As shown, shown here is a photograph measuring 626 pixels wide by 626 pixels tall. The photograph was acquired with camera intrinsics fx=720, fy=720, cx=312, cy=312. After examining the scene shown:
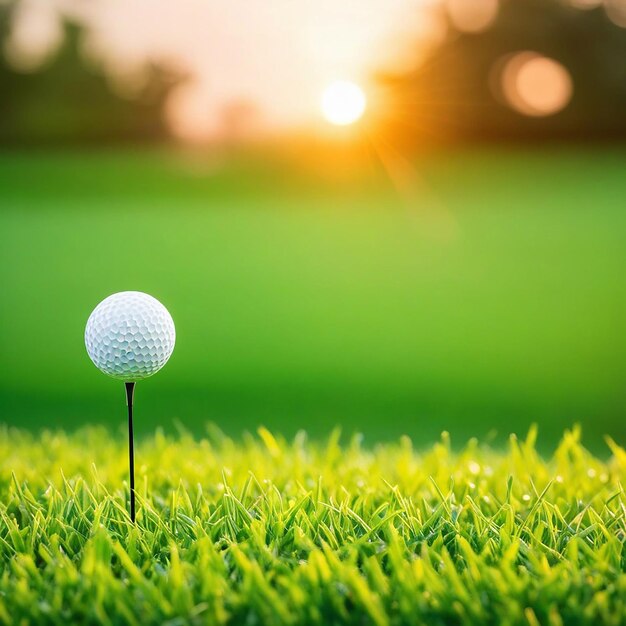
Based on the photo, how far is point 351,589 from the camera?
5.01 ft

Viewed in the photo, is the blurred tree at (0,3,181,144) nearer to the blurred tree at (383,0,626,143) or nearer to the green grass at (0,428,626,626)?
the blurred tree at (383,0,626,143)

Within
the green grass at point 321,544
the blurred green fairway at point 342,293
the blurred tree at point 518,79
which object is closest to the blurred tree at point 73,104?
the blurred green fairway at point 342,293

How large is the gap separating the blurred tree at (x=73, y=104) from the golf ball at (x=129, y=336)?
1069 cm

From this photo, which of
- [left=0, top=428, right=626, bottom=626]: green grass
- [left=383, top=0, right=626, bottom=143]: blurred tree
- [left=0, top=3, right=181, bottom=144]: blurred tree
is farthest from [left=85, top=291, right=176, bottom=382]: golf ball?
[left=0, top=3, right=181, bottom=144]: blurred tree

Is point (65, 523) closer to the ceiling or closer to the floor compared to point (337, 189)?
closer to the floor

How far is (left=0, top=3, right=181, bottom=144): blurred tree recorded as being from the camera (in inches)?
460

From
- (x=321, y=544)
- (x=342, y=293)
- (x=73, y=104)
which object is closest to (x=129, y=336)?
(x=321, y=544)

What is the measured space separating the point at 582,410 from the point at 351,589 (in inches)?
133

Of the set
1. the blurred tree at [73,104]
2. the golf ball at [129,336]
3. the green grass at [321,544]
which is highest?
the blurred tree at [73,104]

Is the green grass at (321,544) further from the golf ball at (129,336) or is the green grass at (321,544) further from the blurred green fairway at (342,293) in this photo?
the blurred green fairway at (342,293)

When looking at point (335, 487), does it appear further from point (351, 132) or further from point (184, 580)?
point (351, 132)

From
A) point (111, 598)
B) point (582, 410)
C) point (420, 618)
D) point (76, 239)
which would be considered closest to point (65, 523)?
point (111, 598)

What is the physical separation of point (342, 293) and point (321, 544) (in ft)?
15.8

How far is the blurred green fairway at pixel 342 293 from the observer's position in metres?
4.54
